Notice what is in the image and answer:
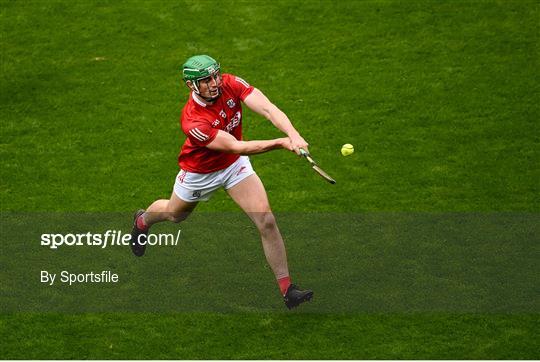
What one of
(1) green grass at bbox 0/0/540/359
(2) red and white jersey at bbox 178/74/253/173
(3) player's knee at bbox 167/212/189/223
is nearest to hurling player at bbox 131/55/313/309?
(2) red and white jersey at bbox 178/74/253/173

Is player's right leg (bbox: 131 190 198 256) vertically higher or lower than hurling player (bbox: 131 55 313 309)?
lower

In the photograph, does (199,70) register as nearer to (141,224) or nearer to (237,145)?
(237,145)

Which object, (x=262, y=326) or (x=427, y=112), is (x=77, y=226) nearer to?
(x=262, y=326)

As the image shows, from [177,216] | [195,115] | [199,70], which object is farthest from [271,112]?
[177,216]

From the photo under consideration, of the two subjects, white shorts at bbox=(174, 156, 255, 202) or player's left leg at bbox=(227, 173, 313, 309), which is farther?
white shorts at bbox=(174, 156, 255, 202)

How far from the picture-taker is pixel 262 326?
983cm

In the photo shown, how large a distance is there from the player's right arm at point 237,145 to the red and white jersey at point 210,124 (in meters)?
0.06

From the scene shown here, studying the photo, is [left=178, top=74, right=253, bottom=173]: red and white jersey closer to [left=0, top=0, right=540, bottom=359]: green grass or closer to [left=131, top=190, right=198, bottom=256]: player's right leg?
[left=131, top=190, right=198, bottom=256]: player's right leg

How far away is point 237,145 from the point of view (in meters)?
9.37

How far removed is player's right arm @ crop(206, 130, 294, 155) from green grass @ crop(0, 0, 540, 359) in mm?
1750

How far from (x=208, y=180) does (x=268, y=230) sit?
82cm

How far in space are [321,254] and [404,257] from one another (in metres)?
0.90

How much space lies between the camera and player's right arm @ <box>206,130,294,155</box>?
9188 millimetres

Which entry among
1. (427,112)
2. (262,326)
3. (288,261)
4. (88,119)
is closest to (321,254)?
(288,261)
